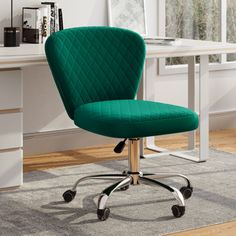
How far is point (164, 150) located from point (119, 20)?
0.90 meters

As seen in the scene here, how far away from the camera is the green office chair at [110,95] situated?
361 centimetres

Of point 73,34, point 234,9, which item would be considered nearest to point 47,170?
point 73,34

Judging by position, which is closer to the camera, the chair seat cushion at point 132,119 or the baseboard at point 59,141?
the chair seat cushion at point 132,119

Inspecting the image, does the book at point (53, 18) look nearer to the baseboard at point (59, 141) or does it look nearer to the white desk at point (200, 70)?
the white desk at point (200, 70)

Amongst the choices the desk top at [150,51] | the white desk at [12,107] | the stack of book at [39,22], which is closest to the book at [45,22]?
the stack of book at [39,22]

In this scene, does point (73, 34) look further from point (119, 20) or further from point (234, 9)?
point (234, 9)

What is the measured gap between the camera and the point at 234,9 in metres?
5.85

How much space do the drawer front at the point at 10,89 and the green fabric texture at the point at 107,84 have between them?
0.26 meters

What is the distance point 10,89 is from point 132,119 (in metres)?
0.78

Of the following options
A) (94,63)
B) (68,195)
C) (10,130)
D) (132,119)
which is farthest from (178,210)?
(10,130)

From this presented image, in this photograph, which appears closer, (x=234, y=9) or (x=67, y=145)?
(x=67, y=145)

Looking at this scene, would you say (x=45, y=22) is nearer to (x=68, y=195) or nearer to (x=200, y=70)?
(x=200, y=70)

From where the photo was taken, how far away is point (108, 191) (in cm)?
366

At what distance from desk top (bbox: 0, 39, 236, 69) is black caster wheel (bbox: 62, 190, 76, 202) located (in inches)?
26.3
